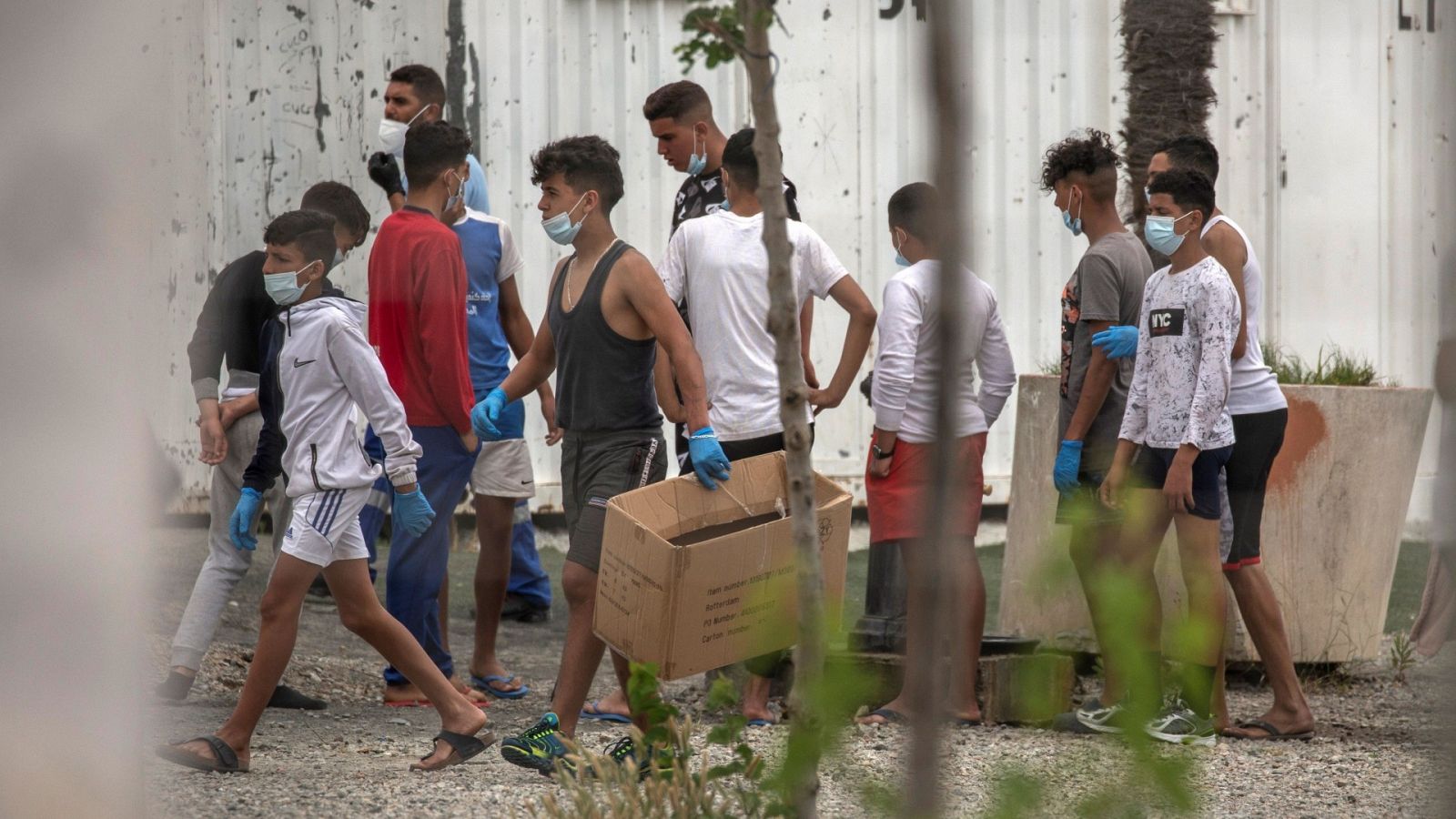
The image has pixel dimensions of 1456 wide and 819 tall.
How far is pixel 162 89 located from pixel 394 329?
2614 millimetres

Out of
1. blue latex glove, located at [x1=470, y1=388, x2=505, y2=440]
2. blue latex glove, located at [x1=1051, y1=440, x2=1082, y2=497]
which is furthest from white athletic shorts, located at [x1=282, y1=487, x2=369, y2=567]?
blue latex glove, located at [x1=1051, y1=440, x2=1082, y2=497]

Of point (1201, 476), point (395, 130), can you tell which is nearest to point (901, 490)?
point (1201, 476)

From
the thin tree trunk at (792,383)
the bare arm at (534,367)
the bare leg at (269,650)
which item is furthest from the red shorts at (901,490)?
the thin tree trunk at (792,383)

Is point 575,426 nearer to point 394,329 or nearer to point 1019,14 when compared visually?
point 394,329

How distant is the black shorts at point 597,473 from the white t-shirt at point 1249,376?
5.93 ft

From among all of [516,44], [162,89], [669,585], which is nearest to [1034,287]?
[516,44]

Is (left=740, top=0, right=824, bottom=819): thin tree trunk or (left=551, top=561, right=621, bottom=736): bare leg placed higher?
(left=740, top=0, right=824, bottom=819): thin tree trunk

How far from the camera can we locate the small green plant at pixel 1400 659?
5.84 m

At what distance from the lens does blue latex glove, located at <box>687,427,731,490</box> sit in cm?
406

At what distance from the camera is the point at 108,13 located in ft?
7.90

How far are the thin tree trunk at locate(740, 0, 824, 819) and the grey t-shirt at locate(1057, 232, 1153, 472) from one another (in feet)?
9.09

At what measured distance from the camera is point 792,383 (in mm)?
2291

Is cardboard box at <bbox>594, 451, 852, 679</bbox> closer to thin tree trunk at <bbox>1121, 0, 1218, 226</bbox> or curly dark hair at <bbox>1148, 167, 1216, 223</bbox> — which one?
curly dark hair at <bbox>1148, 167, 1216, 223</bbox>

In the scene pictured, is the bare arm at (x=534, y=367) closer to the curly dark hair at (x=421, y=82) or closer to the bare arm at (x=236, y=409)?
the bare arm at (x=236, y=409)
